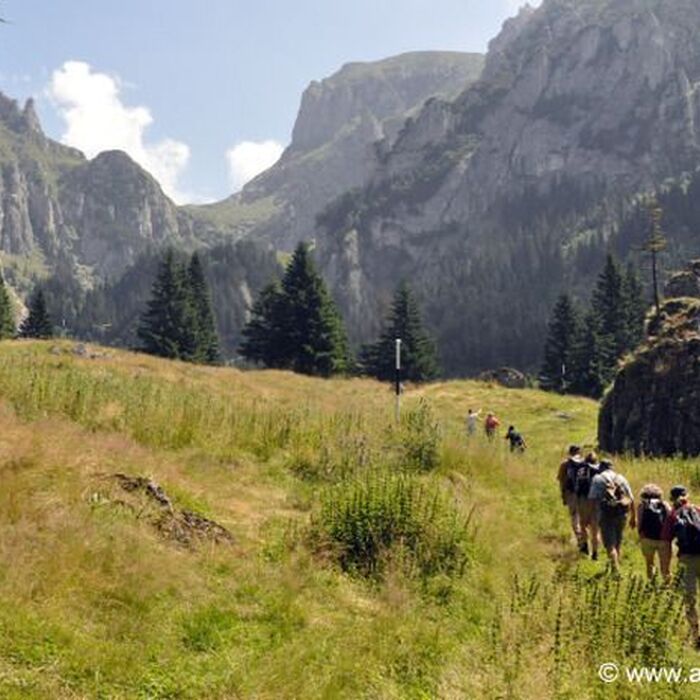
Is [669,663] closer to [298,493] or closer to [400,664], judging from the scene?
[400,664]

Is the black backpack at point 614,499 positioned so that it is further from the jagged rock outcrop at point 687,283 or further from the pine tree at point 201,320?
the pine tree at point 201,320

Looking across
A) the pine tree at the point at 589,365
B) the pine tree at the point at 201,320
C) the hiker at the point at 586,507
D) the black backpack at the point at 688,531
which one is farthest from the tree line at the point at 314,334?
the black backpack at the point at 688,531

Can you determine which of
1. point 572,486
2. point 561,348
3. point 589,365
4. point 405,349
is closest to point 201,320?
point 405,349

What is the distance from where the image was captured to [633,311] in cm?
7456

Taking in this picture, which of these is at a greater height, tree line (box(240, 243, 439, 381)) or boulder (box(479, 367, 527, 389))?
tree line (box(240, 243, 439, 381))

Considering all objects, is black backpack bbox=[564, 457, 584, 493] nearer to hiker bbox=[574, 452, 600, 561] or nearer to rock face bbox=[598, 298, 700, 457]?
hiker bbox=[574, 452, 600, 561]

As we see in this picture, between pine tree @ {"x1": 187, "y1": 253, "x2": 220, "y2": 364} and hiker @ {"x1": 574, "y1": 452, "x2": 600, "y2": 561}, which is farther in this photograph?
pine tree @ {"x1": 187, "y1": 253, "x2": 220, "y2": 364}

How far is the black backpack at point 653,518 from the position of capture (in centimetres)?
1106

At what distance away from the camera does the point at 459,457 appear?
50.9 feet

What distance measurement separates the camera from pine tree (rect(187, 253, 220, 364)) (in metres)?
68.1

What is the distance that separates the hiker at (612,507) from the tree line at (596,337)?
179 ft

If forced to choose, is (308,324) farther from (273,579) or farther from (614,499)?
(273,579)

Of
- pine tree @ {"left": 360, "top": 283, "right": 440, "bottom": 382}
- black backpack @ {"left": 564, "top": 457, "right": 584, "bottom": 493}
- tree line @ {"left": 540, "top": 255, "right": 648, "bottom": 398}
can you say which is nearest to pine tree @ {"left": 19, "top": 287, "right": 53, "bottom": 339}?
pine tree @ {"left": 360, "top": 283, "right": 440, "bottom": 382}

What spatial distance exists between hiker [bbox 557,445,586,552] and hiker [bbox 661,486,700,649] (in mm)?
2693
